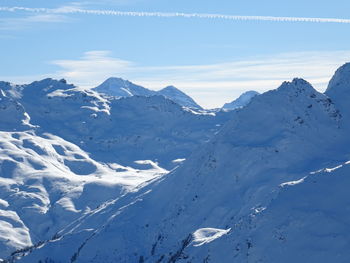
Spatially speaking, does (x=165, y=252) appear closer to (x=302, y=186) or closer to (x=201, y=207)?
(x=201, y=207)

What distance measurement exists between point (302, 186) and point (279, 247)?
2769 centimetres

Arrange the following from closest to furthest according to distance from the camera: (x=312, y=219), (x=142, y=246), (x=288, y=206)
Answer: (x=312, y=219)
(x=288, y=206)
(x=142, y=246)

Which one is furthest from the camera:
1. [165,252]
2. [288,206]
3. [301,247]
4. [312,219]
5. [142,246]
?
[142,246]

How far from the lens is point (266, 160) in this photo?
196 metres

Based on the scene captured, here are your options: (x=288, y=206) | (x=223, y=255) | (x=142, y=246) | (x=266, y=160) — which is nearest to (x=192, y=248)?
(x=223, y=255)

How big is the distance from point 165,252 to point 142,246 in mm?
17178

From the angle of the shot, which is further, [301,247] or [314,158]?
[314,158]

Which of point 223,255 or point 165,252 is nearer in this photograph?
point 223,255

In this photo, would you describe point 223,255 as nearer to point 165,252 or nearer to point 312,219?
point 312,219

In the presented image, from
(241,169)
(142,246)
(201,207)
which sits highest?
(241,169)

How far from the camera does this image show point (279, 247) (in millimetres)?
133000

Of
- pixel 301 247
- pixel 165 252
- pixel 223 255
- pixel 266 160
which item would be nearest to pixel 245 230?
pixel 223 255

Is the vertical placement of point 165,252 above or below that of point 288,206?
below

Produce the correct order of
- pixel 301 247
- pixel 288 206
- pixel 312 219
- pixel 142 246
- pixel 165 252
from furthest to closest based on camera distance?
1. pixel 142 246
2. pixel 165 252
3. pixel 288 206
4. pixel 312 219
5. pixel 301 247
